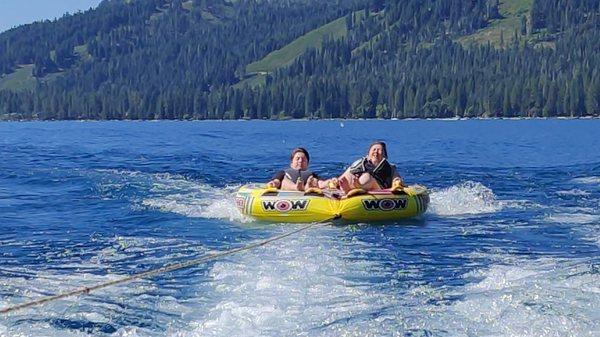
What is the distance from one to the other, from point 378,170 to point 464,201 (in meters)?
4.51

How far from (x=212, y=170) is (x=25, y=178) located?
26.9ft

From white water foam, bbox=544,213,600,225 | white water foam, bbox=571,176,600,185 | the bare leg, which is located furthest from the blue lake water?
the bare leg

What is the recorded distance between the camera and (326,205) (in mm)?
21141

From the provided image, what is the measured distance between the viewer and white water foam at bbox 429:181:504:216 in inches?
951

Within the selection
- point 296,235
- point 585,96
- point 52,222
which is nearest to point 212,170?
point 52,222

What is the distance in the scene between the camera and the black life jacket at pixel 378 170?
22.6 metres

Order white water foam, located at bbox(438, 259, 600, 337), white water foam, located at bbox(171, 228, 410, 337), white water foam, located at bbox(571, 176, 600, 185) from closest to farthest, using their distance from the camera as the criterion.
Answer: white water foam, located at bbox(438, 259, 600, 337) → white water foam, located at bbox(171, 228, 410, 337) → white water foam, located at bbox(571, 176, 600, 185)

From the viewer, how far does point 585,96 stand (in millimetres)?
183750

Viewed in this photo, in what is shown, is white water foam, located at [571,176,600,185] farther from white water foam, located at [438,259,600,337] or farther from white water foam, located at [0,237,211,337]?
white water foam, located at [0,237,211,337]

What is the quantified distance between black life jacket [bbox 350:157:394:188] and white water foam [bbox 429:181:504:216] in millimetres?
1794

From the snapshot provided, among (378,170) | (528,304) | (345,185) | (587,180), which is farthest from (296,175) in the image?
(587,180)

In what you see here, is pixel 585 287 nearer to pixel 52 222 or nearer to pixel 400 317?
pixel 400 317

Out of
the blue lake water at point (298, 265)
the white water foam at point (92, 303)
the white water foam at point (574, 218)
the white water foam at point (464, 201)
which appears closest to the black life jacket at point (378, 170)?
the blue lake water at point (298, 265)

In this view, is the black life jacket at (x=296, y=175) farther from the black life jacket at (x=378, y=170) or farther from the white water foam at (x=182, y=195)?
the white water foam at (x=182, y=195)
